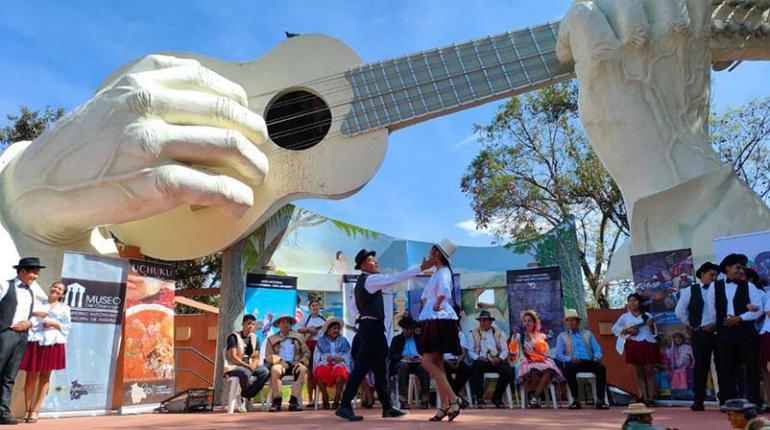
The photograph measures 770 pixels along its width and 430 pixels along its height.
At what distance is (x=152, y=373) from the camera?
302 inches

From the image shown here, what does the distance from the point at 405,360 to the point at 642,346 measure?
2834 mm

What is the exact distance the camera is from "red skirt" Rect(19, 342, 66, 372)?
5875 millimetres

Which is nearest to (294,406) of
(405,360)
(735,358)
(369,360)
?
(405,360)

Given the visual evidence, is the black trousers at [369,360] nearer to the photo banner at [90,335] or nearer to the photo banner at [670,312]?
the photo banner at [670,312]

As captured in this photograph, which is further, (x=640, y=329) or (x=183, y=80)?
(x=183, y=80)

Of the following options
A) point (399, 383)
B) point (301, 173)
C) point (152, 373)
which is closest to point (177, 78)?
point (301, 173)

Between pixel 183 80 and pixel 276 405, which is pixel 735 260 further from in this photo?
pixel 183 80

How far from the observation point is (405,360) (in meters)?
7.96

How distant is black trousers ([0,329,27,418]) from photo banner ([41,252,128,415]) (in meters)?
1.19

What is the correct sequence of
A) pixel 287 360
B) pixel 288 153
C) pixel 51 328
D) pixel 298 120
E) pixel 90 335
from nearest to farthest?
pixel 51 328 → pixel 90 335 → pixel 287 360 → pixel 288 153 → pixel 298 120

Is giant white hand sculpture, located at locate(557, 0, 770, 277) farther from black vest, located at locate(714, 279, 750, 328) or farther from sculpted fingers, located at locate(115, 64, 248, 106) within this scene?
sculpted fingers, located at locate(115, 64, 248, 106)

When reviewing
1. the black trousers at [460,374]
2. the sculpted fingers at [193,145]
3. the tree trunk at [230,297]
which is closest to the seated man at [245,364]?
the tree trunk at [230,297]

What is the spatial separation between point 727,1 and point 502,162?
747 cm

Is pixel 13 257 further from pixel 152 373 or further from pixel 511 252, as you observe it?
pixel 511 252
